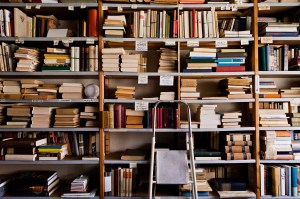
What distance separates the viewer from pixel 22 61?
2.48 m

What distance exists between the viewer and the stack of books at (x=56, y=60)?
252 cm

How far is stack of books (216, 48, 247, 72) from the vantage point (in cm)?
251

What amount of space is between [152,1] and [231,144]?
169cm

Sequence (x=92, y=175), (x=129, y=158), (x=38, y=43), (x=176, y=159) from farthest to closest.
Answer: (x=92, y=175), (x=38, y=43), (x=129, y=158), (x=176, y=159)

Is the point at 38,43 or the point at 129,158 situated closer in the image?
the point at 129,158

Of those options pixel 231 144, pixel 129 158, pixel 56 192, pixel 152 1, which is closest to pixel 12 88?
pixel 56 192

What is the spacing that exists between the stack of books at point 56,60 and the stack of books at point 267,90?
2047mm

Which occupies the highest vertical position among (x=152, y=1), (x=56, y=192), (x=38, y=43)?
(x=152, y=1)

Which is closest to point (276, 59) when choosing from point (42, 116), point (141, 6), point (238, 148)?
point (238, 148)

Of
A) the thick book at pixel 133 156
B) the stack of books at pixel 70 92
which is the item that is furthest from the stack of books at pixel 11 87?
the thick book at pixel 133 156

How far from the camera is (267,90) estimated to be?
8.50 ft

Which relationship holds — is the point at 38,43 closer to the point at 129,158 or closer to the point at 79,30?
the point at 79,30

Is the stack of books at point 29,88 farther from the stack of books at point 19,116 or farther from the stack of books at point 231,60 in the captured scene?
the stack of books at point 231,60

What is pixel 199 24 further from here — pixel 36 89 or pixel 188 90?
pixel 36 89
